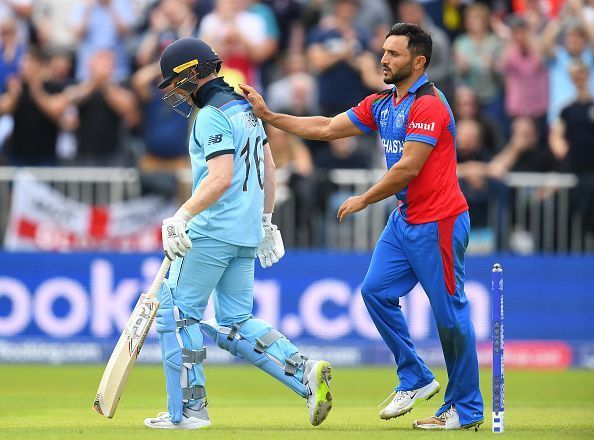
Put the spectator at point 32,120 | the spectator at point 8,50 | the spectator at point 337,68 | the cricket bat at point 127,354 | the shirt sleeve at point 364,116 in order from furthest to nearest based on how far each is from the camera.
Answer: the spectator at point 8,50, the spectator at point 337,68, the spectator at point 32,120, the shirt sleeve at point 364,116, the cricket bat at point 127,354

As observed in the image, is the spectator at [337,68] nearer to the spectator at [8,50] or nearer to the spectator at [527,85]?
the spectator at [527,85]

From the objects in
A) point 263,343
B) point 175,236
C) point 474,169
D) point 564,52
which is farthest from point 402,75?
point 564,52

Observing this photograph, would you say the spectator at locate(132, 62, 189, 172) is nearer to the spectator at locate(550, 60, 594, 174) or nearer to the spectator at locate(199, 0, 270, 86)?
the spectator at locate(199, 0, 270, 86)

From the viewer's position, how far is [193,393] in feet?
28.7

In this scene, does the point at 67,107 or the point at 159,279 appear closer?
the point at 159,279

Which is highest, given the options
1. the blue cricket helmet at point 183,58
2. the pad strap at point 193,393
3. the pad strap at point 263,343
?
the blue cricket helmet at point 183,58

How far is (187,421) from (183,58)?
2391 mm

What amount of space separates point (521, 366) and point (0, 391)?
6.44 m

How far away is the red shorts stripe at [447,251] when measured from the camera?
28.7ft

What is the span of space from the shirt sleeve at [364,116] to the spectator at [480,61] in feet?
26.6

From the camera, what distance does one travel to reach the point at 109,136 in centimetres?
1667

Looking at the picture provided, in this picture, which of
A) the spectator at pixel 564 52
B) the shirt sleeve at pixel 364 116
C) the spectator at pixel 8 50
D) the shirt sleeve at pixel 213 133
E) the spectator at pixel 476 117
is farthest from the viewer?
the spectator at pixel 564 52

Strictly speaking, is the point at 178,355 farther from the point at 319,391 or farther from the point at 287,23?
the point at 287,23

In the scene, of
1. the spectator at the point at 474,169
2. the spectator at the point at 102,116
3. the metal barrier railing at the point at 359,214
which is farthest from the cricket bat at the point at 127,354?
the spectator at the point at 102,116
